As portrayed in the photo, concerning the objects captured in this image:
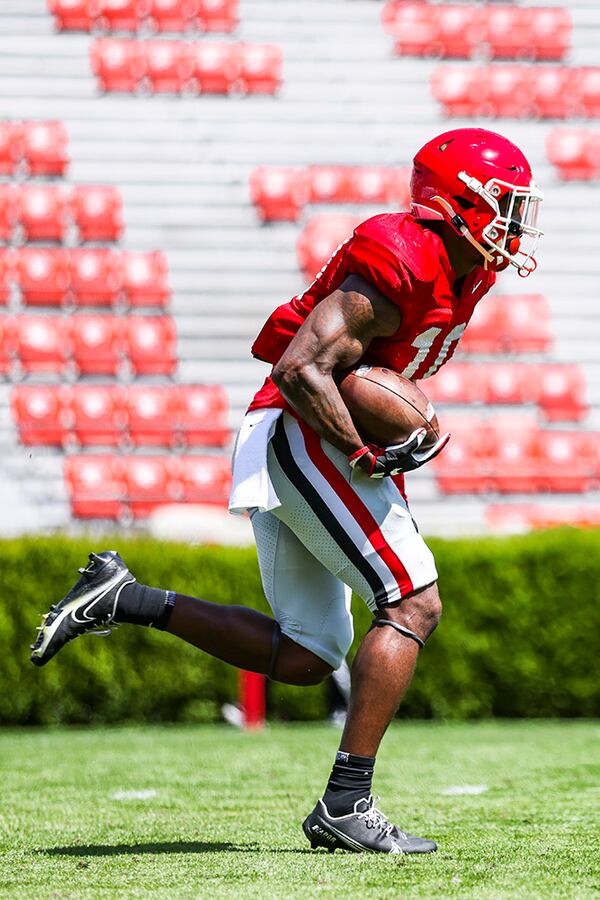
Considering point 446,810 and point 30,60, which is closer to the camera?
point 446,810

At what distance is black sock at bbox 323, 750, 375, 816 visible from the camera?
3.11 metres

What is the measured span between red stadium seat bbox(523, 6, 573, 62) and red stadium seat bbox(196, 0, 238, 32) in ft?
7.56

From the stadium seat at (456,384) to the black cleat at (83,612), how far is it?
6.89 metres

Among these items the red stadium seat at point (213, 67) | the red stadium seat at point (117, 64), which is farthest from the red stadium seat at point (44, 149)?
the red stadium seat at point (213, 67)

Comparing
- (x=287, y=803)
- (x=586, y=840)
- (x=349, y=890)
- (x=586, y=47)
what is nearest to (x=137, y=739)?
(x=287, y=803)

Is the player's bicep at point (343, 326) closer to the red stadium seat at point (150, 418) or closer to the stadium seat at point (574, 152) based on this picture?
the red stadium seat at point (150, 418)

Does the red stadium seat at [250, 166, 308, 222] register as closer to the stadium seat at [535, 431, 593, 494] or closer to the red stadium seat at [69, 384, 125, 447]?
the red stadium seat at [69, 384, 125, 447]

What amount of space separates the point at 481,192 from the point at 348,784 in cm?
137

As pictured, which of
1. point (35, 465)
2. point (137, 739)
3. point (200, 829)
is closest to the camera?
point (200, 829)

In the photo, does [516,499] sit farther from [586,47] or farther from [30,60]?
[30,60]

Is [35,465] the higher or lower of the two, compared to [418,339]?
lower

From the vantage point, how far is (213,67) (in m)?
10.5

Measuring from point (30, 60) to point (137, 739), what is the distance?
5.85 meters

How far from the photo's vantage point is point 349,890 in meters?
2.61
